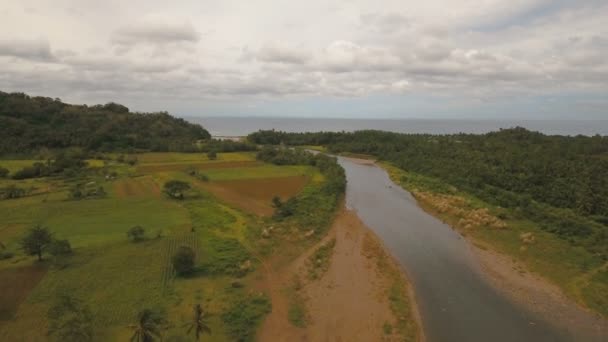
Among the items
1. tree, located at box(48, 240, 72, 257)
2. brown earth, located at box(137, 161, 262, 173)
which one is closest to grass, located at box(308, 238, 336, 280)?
tree, located at box(48, 240, 72, 257)

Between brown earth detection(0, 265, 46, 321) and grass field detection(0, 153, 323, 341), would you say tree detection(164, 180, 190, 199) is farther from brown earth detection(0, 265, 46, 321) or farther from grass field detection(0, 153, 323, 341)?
brown earth detection(0, 265, 46, 321)

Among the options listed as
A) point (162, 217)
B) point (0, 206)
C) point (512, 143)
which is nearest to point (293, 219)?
point (162, 217)

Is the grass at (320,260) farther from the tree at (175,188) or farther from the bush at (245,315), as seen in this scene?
the tree at (175,188)

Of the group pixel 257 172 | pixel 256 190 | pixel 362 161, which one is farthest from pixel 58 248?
pixel 362 161

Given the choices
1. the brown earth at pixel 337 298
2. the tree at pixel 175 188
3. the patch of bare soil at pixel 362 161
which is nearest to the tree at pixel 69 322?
the brown earth at pixel 337 298

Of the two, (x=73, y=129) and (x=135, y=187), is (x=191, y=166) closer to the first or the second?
(x=135, y=187)

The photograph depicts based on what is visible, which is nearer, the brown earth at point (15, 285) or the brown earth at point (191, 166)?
the brown earth at point (15, 285)
